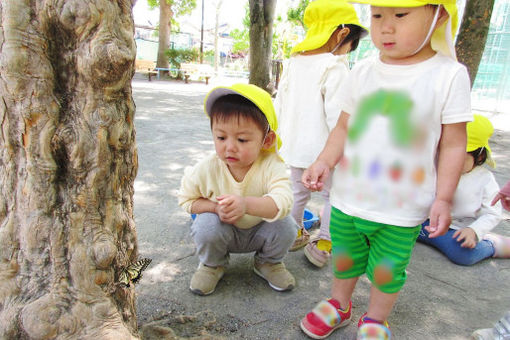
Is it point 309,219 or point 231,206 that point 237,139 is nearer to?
point 231,206

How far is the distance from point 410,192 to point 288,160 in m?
0.99

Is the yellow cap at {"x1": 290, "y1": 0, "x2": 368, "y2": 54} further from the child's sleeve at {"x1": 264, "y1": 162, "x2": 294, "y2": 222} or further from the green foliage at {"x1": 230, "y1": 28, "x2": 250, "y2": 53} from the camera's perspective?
the green foliage at {"x1": 230, "y1": 28, "x2": 250, "y2": 53}

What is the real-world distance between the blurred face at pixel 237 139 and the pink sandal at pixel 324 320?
2.40ft

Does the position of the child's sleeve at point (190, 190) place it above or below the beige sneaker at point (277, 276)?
above

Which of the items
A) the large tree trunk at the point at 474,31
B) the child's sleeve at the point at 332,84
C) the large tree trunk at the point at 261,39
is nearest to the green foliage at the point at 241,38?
the large tree trunk at the point at 261,39

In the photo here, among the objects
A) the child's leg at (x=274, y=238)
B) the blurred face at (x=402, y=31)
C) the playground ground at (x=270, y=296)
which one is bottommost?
the playground ground at (x=270, y=296)

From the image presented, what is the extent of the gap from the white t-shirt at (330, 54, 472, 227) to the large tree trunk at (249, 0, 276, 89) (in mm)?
5209

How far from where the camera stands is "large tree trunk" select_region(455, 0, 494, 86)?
433cm

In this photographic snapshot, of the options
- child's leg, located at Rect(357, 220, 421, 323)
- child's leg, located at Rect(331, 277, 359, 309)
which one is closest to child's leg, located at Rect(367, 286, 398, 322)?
child's leg, located at Rect(357, 220, 421, 323)

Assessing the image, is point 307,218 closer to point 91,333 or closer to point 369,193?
point 369,193

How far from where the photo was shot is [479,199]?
2.35m

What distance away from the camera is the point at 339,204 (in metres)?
1.59

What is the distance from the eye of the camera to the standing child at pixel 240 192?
5.49ft

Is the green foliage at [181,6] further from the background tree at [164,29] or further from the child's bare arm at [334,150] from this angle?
the child's bare arm at [334,150]
